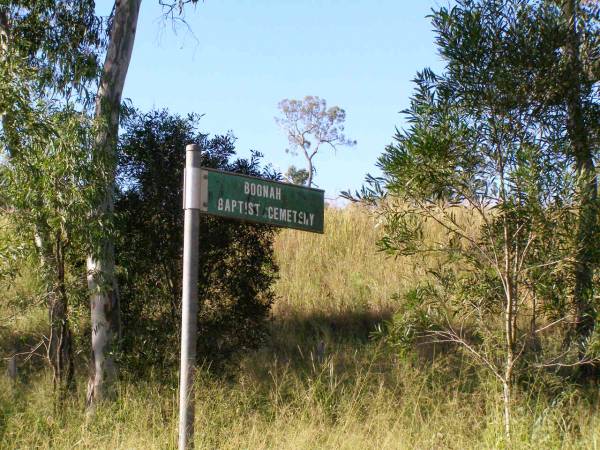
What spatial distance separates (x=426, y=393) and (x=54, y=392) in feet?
14.3

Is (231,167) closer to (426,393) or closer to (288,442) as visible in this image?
(426,393)

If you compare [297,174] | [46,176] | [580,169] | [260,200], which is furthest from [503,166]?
[297,174]

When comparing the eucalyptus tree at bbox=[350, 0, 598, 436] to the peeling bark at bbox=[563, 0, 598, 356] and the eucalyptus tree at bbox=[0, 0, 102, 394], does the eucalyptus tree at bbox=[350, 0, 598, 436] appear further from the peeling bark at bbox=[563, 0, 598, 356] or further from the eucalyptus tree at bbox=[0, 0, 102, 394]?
the eucalyptus tree at bbox=[0, 0, 102, 394]

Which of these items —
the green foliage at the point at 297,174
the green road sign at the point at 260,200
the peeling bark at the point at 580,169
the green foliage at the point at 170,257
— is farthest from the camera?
the green foliage at the point at 297,174

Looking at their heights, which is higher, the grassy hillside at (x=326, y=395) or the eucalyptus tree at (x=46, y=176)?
the eucalyptus tree at (x=46, y=176)

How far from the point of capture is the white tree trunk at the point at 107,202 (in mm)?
9930

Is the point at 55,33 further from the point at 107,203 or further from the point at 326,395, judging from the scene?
the point at 326,395

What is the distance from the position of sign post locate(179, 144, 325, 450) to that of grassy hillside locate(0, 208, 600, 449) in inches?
57.1

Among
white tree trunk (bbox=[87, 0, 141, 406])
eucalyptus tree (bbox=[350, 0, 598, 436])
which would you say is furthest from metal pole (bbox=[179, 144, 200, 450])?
white tree trunk (bbox=[87, 0, 141, 406])

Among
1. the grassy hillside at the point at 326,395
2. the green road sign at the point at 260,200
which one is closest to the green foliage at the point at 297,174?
the grassy hillside at the point at 326,395

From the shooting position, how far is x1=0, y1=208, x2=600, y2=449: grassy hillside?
24.0ft

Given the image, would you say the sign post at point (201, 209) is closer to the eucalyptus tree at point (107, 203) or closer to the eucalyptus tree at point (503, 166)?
the eucalyptus tree at point (503, 166)

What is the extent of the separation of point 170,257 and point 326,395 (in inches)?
118

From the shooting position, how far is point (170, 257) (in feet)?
36.1
